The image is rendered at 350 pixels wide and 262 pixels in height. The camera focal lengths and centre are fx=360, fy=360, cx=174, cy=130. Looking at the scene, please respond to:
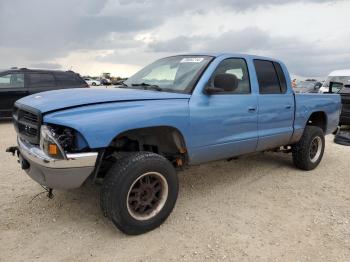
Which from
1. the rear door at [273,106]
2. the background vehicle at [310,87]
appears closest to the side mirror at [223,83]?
the rear door at [273,106]

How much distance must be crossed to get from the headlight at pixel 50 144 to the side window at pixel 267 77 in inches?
116

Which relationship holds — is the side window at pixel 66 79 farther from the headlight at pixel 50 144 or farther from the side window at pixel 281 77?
the headlight at pixel 50 144

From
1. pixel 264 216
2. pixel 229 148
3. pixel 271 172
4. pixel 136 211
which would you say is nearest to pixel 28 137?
pixel 136 211

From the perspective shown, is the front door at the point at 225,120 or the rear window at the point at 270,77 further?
the rear window at the point at 270,77

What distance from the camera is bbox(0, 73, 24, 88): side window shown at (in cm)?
1077

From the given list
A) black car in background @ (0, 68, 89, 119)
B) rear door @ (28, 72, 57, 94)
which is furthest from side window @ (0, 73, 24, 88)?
rear door @ (28, 72, 57, 94)

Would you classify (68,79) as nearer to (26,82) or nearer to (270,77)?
(26,82)

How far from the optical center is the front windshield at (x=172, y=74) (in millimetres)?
4209

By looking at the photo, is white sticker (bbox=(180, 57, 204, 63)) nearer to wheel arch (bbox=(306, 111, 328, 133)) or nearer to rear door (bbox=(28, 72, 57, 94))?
wheel arch (bbox=(306, 111, 328, 133))

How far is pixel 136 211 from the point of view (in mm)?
3625

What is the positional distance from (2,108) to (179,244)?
29.7 feet

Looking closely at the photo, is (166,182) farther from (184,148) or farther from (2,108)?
(2,108)

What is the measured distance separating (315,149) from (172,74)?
3.26 meters

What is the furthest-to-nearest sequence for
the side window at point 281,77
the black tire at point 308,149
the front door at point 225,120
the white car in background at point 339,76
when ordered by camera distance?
the white car in background at point 339,76
the black tire at point 308,149
the side window at point 281,77
the front door at point 225,120
